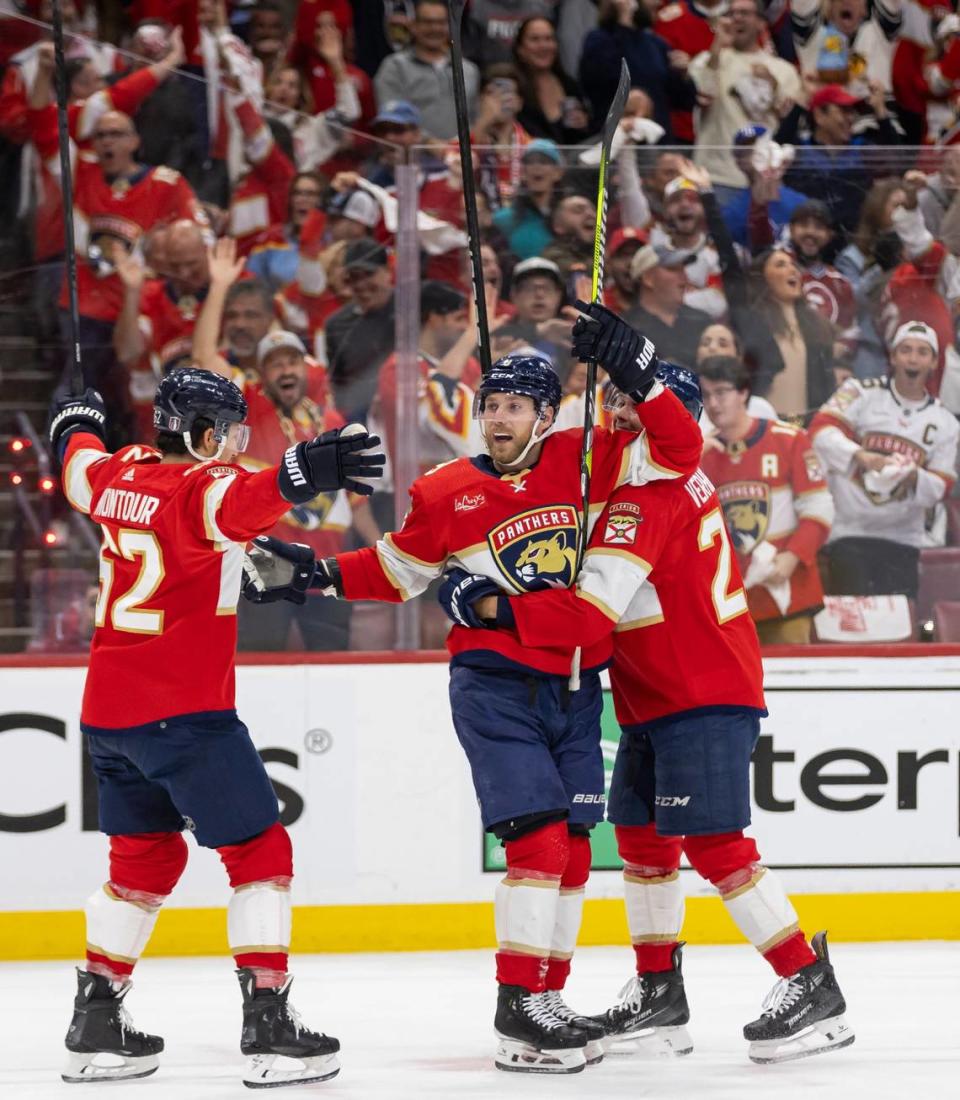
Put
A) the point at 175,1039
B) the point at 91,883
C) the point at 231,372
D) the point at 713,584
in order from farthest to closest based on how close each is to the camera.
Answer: the point at 231,372 < the point at 91,883 < the point at 175,1039 < the point at 713,584

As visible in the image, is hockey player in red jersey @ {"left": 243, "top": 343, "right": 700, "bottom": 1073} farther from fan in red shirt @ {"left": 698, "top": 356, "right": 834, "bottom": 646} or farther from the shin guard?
fan in red shirt @ {"left": 698, "top": 356, "right": 834, "bottom": 646}

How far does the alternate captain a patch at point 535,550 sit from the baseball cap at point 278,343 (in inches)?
76.5

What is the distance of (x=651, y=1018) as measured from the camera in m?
3.70

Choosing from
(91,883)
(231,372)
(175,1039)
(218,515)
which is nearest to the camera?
(218,515)

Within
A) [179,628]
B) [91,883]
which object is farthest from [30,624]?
[179,628]

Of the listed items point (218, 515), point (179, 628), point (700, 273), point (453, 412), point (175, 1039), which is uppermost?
point (700, 273)

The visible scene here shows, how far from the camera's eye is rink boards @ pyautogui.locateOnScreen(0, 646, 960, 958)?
4.89 metres

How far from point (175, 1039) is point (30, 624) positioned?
1629 mm

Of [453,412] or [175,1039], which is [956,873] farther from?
[175,1039]

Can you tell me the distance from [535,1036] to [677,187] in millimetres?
2920

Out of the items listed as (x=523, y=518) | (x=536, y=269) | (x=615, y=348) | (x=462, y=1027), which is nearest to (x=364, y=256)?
(x=536, y=269)

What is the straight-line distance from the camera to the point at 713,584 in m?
3.63

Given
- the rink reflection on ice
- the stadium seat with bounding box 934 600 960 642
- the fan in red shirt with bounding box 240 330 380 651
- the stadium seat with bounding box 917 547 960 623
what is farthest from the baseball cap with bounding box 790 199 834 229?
the rink reflection on ice

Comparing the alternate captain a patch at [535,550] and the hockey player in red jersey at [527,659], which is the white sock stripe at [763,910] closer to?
the hockey player in red jersey at [527,659]
